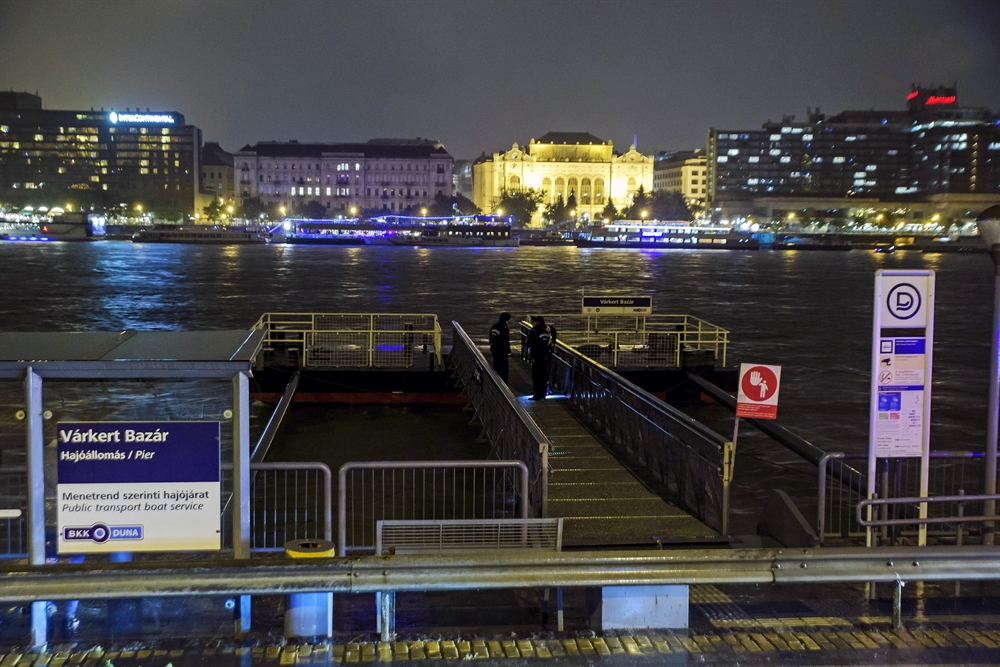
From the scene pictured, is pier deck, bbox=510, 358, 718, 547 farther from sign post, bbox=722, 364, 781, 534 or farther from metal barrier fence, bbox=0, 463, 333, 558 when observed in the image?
metal barrier fence, bbox=0, 463, 333, 558

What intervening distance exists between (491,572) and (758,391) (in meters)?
4.89

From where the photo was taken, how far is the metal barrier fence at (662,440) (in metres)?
9.09

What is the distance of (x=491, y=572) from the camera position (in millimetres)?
5508

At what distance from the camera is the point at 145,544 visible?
5766mm

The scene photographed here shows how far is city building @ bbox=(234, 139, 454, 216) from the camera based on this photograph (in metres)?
193

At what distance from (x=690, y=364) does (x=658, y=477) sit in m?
13.1

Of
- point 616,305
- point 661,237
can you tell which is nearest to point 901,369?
point 616,305

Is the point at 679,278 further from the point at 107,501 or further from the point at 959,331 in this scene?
the point at 107,501

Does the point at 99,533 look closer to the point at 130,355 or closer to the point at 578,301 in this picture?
the point at 130,355

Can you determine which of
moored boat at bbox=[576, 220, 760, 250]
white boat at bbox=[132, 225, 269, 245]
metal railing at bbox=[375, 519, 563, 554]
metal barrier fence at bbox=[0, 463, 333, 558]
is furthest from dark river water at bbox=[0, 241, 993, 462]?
moored boat at bbox=[576, 220, 760, 250]

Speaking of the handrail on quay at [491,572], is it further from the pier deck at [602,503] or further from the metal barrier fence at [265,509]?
the pier deck at [602,503]

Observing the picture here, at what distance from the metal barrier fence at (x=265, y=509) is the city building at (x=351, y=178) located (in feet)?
597

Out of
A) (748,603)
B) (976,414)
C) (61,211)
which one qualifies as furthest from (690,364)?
(61,211)

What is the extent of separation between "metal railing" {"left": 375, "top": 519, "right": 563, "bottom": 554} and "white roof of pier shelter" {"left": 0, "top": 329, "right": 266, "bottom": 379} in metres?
1.73
